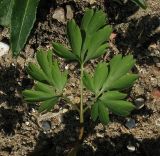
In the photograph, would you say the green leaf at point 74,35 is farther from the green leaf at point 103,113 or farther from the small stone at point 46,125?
the small stone at point 46,125

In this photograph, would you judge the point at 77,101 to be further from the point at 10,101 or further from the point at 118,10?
the point at 118,10

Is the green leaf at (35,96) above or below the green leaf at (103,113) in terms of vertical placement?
above

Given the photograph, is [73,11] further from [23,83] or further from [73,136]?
[73,136]

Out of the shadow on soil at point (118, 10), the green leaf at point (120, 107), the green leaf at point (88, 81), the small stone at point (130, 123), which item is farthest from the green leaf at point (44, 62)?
the shadow on soil at point (118, 10)

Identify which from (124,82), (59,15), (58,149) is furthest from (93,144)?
(59,15)

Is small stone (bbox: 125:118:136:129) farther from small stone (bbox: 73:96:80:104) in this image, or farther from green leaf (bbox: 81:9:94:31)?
green leaf (bbox: 81:9:94:31)

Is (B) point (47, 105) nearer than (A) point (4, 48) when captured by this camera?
Yes

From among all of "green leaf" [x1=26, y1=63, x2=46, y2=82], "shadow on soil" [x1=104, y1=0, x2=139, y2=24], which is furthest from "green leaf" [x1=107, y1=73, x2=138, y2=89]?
"shadow on soil" [x1=104, y1=0, x2=139, y2=24]

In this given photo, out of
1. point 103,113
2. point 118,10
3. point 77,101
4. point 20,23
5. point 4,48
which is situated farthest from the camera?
point 118,10
